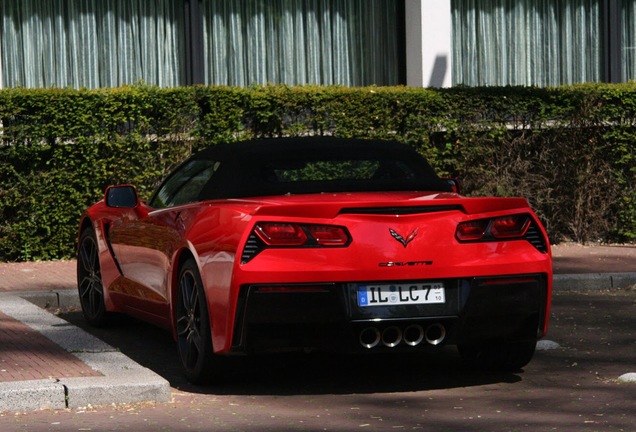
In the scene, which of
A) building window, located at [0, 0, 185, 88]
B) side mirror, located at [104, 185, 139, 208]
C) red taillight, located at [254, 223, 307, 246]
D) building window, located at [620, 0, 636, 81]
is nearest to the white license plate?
red taillight, located at [254, 223, 307, 246]

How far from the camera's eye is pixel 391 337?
714cm

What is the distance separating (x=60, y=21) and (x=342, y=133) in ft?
13.9

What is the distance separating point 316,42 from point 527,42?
10.6 feet

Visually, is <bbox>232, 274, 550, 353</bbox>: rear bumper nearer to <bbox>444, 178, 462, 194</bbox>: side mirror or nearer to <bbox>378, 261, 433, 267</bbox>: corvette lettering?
<bbox>378, 261, 433, 267</bbox>: corvette lettering

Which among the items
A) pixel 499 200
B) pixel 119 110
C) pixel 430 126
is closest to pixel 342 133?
pixel 430 126

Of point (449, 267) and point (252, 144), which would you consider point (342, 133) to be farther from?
point (449, 267)

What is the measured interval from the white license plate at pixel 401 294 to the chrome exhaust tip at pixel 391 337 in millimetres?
184

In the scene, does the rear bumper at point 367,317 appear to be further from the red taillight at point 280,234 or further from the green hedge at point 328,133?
the green hedge at point 328,133

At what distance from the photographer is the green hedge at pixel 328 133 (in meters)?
14.2

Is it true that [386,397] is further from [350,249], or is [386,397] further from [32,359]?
[32,359]

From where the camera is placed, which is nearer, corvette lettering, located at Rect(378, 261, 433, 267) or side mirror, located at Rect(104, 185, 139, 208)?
corvette lettering, located at Rect(378, 261, 433, 267)

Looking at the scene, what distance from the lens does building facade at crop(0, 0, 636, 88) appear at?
17.1 m

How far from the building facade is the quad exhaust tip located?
33.2 ft

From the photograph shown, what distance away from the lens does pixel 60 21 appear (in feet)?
55.9
